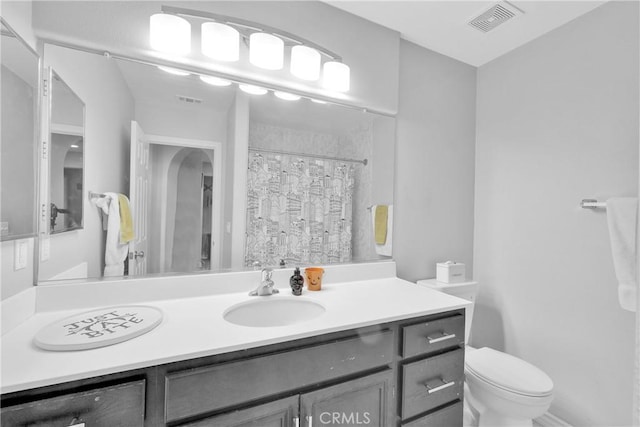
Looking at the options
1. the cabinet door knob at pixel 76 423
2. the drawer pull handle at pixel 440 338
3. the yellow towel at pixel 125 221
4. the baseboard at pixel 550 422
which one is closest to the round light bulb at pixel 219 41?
the yellow towel at pixel 125 221

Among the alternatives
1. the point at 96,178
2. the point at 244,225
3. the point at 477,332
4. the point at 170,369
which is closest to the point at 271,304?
the point at 244,225

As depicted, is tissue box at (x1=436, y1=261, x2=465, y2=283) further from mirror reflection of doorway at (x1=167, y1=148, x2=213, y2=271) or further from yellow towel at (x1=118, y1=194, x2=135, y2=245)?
yellow towel at (x1=118, y1=194, x2=135, y2=245)

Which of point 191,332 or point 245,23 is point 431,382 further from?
point 245,23

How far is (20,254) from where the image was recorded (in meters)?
0.97

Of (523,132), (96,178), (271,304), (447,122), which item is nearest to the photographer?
(96,178)

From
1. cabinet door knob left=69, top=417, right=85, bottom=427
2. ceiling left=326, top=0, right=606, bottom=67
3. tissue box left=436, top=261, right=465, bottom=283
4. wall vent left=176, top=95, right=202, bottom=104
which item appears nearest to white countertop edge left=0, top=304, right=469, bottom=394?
cabinet door knob left=69, top=417, right=85, bottom=427

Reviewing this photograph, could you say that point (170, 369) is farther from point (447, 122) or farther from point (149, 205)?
point (447, 122)

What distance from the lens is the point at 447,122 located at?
6.84ft

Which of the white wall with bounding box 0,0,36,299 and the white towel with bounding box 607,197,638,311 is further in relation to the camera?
the white towel with bounding box 607,197,638,311

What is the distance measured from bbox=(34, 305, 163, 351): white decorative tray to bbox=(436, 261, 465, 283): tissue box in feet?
5.29

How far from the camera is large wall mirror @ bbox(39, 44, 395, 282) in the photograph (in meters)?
1.17

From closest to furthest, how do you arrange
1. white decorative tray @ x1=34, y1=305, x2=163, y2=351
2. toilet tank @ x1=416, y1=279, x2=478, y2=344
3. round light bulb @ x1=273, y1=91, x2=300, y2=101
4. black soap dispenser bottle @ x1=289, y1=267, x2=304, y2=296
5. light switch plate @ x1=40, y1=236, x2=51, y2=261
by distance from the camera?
white decorative tray @ x1=34, y1=305, x2=163, y2=351, light switch plate @ x1=40, y1=236, x2=51, y2=261, black soap dispenser bottle @ x1=289, y1=267, x2=304, y2=296, round light bulb @ x1=273, y1=91, x2=300, y2=101, toilet tank @ x1=416, y1=279, x2=478, y2=344

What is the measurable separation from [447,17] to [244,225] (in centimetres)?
168

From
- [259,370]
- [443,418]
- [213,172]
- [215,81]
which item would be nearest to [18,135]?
[213,172]
